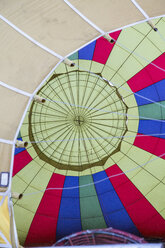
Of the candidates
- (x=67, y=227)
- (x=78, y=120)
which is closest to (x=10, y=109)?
(x=78, y=120)

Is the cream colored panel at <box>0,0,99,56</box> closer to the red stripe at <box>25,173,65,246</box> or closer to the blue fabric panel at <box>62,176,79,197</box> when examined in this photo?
the blue fabric panel at <box>62,176,79,197</box>

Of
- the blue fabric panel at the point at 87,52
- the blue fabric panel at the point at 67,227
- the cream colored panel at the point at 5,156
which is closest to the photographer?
the cream colored panel at the point at 5,156

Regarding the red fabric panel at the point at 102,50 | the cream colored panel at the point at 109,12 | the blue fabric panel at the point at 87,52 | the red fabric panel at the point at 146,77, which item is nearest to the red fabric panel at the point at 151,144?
the red fabric panel at the point at 146,77

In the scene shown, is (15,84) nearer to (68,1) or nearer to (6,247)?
(68,1)

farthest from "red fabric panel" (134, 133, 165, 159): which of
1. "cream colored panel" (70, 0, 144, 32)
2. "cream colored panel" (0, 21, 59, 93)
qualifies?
"cream colored panel" (0, 21, 59, 93)

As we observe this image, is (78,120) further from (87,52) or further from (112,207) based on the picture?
(112,207)

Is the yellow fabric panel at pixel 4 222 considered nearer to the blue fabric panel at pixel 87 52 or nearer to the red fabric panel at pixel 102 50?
the blue fabric panel at pixel 87 52

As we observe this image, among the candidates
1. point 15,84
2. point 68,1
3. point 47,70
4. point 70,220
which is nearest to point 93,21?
point 68,1
